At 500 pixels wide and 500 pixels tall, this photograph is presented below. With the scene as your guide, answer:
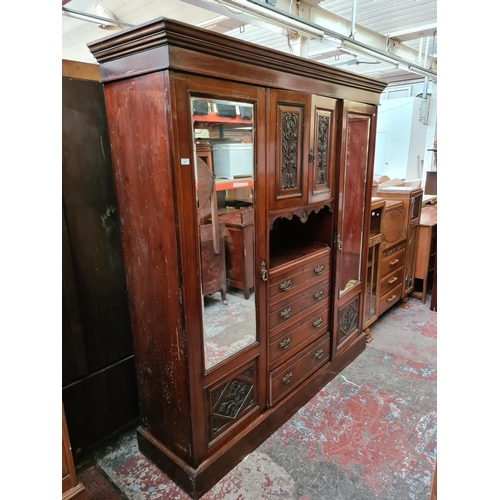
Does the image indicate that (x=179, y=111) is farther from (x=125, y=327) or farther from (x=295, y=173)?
(x=125, y=327)

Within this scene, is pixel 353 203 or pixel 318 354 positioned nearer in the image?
pixel 318 354

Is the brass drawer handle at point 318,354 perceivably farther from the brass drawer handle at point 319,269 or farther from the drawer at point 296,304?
the brass drawer handle at point 319,269

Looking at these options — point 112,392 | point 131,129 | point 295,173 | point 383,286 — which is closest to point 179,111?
point 131,129

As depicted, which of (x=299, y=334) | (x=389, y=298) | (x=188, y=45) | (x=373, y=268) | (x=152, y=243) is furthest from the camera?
(x=389, y=298)

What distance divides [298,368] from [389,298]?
1.44 m

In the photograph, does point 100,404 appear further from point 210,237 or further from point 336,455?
point 336,455

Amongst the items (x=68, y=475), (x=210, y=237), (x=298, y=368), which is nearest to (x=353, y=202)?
(x=298, y=368)

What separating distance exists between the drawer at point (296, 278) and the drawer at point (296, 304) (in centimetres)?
3

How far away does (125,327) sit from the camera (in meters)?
1.85

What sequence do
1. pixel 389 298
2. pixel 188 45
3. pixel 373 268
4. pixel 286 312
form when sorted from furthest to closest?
pixel 389 298
pixel 373 268
pixel 286 312
pixel 188 45

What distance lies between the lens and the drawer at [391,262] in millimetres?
2957

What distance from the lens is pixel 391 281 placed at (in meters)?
3.13

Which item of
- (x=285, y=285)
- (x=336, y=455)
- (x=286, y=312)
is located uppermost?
(x=285, y=285)

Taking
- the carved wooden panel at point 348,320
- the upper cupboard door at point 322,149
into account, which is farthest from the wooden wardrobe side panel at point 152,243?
the carved wooden panel at point 348,320
